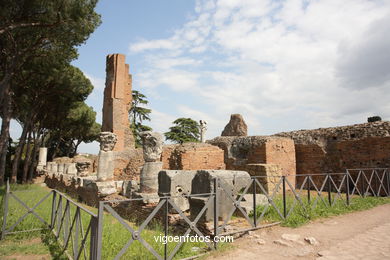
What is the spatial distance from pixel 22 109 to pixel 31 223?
52.4 ft

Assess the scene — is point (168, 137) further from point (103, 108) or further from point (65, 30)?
point (65, 30)

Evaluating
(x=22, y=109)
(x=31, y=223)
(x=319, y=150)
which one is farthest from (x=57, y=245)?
(x=22, y=109)

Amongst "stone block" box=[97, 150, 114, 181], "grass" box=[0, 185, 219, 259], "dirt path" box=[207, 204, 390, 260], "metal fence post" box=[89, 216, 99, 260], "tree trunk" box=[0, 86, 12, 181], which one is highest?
"tree trunk" box=[0, 86, 12, 181]

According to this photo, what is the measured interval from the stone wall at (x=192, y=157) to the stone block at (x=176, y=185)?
551 centimetres

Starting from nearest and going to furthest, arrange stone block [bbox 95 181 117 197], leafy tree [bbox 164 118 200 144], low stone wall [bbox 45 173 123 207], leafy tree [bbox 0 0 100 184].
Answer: stone block [bbox 95 181 117 197]
low stone wall [bbox 45 173 123 207]
leafy tree [bbox 0 0 100 184]
leafy tree [bbox 164 118 200 144]

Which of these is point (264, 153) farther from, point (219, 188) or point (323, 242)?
point (323, 242)

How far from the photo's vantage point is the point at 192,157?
13.2m

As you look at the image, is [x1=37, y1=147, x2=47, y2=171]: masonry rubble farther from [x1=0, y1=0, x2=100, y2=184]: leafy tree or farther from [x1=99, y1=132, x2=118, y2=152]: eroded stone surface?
[x1=99, y1=132, x2=118, y2=152]: eroded stone surface

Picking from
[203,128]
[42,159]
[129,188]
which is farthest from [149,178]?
[42,159]

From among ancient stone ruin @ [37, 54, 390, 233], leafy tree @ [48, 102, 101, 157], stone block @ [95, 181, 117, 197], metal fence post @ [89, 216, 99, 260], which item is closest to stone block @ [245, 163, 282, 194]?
ancient stone ruin @ [37, 54, 390, 233]

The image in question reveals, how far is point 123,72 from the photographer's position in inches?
971

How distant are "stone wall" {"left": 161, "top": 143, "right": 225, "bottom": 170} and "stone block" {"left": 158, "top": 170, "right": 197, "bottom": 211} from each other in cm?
551

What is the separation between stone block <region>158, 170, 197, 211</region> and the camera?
7031 millimetres

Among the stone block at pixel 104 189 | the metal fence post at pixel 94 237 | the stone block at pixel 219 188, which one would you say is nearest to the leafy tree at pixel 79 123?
the stone block at pixel 104 189
